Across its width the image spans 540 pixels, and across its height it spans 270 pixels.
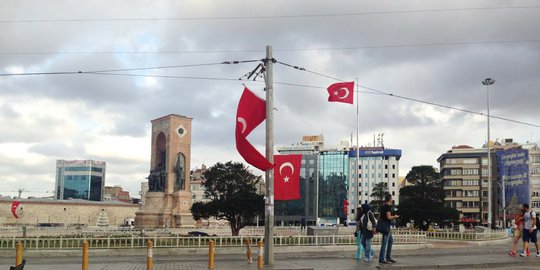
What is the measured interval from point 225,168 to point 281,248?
98.7 feet

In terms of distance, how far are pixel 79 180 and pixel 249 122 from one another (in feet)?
588

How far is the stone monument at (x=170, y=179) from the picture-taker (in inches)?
2995

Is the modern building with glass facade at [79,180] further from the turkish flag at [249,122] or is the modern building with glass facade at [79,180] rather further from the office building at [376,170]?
the turkish flag at [249,122]

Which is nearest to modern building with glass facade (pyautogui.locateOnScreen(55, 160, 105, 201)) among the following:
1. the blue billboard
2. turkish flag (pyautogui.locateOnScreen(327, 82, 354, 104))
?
the blue billboard

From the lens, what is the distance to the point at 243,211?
5012cm

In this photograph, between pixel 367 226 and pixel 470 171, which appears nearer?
pixel 367 226

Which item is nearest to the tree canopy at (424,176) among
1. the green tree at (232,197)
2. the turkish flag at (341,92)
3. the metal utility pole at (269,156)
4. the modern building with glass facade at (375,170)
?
the green tree at (232,197)

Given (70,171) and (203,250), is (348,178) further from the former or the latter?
(203,250)

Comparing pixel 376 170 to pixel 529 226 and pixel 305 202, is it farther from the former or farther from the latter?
pixel 529 226

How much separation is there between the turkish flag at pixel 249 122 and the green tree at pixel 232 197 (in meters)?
32.4

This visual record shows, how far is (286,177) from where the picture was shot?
65.3 feet

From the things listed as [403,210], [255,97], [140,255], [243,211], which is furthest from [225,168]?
[255,97]

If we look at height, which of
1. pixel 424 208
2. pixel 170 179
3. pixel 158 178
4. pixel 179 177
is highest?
pixel 179 177

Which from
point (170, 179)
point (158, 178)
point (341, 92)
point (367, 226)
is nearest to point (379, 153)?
point (170, 179)
